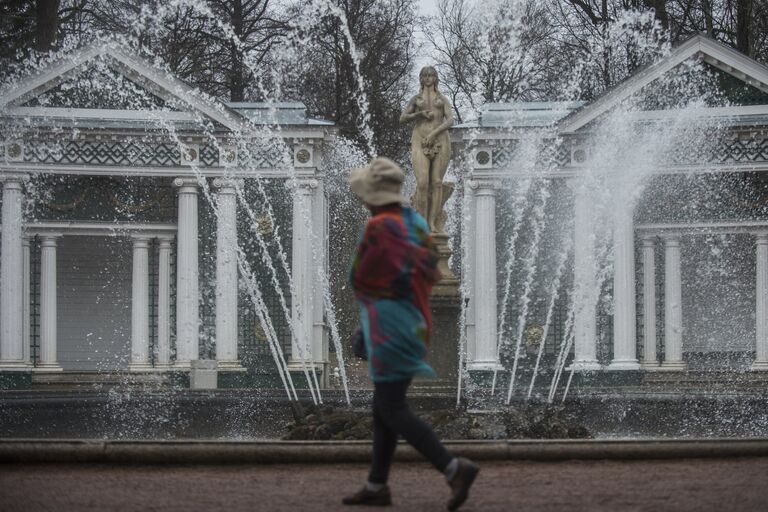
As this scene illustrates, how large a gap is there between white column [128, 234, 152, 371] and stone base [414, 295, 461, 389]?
1507cm

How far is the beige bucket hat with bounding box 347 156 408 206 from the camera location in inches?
327

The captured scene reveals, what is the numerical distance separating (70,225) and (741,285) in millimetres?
13021

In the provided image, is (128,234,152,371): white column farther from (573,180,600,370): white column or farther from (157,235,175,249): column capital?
(573,180,600,370): white column

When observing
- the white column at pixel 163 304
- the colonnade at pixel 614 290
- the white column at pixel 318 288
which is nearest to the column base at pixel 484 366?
the colonnade at pixel 614 290

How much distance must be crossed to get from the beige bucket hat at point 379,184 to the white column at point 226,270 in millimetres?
21062

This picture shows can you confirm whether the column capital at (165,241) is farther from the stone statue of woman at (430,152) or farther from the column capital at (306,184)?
the stone statue of woman at (430,152)

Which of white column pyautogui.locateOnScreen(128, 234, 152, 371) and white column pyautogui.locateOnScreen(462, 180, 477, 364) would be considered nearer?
white column pyautogui.locateOnScreen(462, 180, 477, 364)

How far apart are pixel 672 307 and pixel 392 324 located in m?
22.8

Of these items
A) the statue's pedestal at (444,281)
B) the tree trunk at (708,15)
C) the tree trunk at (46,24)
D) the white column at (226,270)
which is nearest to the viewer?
the statue's pedestal at (444,281)

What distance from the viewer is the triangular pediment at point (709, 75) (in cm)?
2897

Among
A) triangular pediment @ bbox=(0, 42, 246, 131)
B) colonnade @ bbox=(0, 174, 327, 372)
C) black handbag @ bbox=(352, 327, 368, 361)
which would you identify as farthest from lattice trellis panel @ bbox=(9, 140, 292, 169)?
black handbag @ bbox=(352, 327, 368, 361)

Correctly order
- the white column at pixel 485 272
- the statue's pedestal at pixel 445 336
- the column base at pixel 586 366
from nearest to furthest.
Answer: the statue's pedestal at pixel 445 336 → the column base at pixel 586 366 → the white column at pixel 485 272

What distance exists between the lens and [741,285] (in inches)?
1200

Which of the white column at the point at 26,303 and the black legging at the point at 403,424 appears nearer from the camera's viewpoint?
the black legging at the point at 403,424
